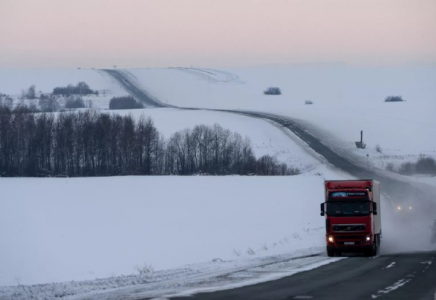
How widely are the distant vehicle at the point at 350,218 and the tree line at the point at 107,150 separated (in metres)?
57.4

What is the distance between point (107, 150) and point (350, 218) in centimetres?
6753

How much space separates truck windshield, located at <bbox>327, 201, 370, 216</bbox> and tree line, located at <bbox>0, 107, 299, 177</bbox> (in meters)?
57.9

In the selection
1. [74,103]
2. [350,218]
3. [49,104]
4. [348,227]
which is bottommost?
[348,227]

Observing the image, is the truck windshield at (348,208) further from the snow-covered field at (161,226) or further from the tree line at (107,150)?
the tree line at (107,150)

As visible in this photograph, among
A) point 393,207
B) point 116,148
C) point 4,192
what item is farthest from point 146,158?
point 393,207

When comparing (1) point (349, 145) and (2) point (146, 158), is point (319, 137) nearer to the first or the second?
(1) point (349, 145)

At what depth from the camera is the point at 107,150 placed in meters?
97.1

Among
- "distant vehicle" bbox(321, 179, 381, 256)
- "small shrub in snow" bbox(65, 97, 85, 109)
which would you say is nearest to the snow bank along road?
"distant vehicle" bbox(321, 179, 381, 256)

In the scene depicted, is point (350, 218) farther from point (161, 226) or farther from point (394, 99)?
point (394, 99)

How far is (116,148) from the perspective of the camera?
97500mm

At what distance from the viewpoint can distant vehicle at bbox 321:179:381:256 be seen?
32000 mm

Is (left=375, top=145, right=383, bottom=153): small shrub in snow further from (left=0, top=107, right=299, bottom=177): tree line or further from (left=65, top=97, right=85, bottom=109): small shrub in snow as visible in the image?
(left=65, top=97, right=85, bottom=109): small shrub in snow

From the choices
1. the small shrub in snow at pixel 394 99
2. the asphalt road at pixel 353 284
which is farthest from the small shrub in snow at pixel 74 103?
the asphalt road at pixel 353 284

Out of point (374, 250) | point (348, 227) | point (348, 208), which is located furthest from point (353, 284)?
point (374, 250)
